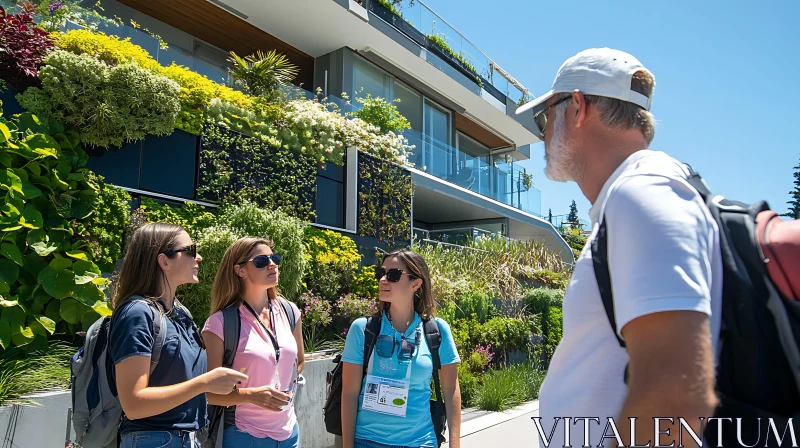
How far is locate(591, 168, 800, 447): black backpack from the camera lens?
100 centimetres

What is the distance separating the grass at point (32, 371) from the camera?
4219 mm

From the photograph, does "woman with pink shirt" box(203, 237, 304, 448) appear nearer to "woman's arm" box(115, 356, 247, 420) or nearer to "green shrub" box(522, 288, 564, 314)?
"woman's arm" box(115, 356, 247, 420)

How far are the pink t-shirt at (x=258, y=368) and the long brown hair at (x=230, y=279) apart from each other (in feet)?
0.50

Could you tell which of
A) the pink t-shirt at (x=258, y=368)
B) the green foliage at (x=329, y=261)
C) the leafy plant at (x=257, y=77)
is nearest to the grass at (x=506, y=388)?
the green foliage at (x=329, y=261)

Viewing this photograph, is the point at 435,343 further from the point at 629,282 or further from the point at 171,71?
the point at 171,71

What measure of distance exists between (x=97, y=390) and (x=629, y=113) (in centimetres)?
282

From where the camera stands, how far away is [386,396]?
3312 millimetres

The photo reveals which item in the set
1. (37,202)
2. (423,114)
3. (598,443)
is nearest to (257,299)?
(598,443)

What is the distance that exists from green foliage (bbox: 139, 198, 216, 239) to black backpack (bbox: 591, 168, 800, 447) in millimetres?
6831

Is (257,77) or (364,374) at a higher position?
(257,77)

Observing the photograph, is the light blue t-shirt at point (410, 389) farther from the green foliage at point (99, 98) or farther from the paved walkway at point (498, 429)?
the green foliage at point (99, 98)

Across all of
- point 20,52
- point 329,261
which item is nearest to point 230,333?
point 20,52

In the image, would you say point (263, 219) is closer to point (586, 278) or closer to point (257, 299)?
point (257, 299)

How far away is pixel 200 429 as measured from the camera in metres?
3.01
